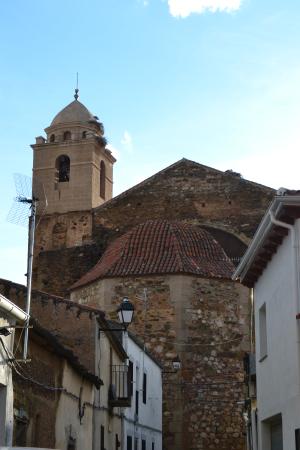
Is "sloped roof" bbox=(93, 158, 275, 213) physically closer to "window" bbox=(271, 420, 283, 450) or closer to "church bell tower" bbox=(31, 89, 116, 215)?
"church bell tower" bbox=(31, 89, 116, 215)

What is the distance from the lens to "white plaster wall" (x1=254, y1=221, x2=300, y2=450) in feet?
40.3

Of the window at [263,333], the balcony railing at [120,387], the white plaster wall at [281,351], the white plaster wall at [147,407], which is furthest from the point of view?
the white plaster wall at [147,407]

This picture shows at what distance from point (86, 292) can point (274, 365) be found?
16178 mm

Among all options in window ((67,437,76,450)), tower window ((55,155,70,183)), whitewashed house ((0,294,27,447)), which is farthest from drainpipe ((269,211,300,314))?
tower window ((55,155,70,183))

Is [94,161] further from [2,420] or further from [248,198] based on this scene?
[2,420]

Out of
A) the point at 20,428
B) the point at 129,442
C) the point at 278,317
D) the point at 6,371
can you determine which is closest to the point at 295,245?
the point at 278,317

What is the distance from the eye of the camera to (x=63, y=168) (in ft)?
139

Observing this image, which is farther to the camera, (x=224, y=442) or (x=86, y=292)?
(x=86, y=292)

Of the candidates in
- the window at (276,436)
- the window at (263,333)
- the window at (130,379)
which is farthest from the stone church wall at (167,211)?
the window at (276,436)

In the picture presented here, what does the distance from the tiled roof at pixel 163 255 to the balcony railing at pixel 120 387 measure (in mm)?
8196

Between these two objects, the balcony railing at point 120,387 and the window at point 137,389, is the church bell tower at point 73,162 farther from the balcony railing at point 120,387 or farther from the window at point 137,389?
the balcony railing at point 120,387

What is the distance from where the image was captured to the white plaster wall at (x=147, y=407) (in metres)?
22.7

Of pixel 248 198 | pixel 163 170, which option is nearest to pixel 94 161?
pixel 163 170

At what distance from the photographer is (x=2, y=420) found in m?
11.4
